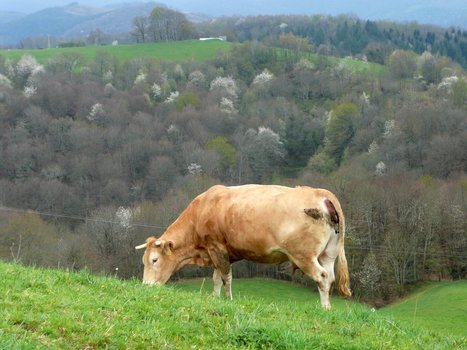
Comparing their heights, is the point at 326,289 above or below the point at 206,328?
below

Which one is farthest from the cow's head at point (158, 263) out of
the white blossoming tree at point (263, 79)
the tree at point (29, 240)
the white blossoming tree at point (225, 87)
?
the white blossoming tree at point (263, 79)

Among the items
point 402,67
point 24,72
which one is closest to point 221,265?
point 24,72

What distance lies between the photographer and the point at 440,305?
152 feet

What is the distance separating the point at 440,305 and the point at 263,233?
38.8m

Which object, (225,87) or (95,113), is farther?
(225,87)

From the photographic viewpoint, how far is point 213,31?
186 metres

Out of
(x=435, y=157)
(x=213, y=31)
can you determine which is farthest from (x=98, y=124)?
(x=213, y=31)

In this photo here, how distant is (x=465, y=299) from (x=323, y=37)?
160 m

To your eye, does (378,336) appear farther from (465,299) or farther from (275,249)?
(465,299)

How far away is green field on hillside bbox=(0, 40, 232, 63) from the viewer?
149 m

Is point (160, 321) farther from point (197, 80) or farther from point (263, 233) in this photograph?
point (197, 80)

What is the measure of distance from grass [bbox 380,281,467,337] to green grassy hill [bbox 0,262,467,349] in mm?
31603

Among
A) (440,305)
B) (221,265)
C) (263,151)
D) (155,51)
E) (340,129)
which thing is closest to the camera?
(221,265)

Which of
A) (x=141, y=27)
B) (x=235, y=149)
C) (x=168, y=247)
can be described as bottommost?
(x=235, y=149)
